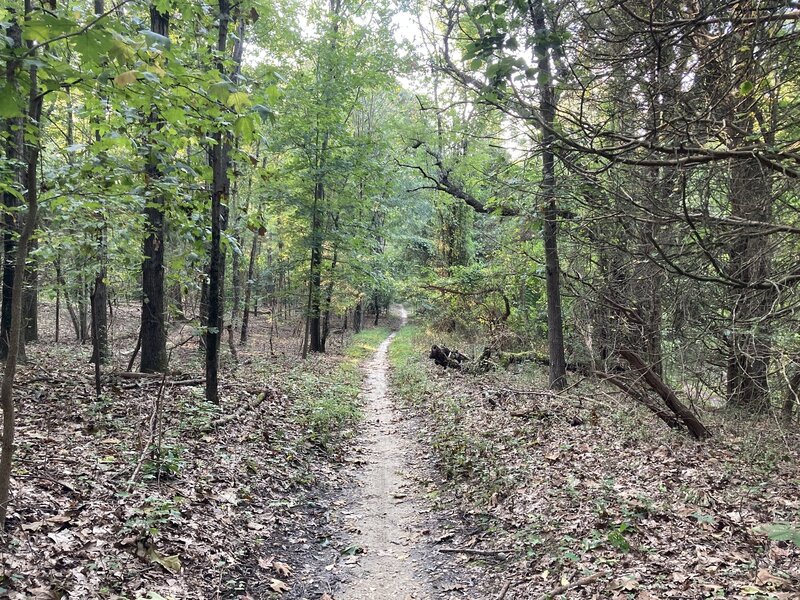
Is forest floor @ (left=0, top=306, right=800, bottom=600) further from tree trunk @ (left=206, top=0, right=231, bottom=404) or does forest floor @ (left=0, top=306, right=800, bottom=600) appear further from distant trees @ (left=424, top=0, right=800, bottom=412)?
distant trees @ (left=424, top=0, right=800, bottom=412)

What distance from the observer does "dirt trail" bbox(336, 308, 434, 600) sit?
15.5ft

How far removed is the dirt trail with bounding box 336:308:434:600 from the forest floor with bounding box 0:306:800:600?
31 mm

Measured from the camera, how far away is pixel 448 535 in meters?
5.71

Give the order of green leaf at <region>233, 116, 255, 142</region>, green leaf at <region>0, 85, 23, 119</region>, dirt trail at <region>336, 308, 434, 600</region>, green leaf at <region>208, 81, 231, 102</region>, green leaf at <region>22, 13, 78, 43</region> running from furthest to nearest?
dirt trail at <region>336, 308, 434, 600</region> < green leaf at <region>233, 116, 255, 142</region> < green leaf at <region>208, 81, 231, 102</region> < green leaf at <region>0, 85, 23, 119</region> < green leaf at <region>22, 13, 78, 43</region>

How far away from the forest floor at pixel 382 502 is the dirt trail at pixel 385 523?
0.10 feet

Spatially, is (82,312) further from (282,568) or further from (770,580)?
A: (770,580)

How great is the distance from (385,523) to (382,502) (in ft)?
2.14

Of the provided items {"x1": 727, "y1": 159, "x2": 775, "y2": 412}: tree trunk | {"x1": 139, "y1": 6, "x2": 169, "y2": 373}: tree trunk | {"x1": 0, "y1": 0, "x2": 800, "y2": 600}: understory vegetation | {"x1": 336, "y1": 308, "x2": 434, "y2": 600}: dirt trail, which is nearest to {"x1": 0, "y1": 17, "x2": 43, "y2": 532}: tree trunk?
{"x1": 0, "y1": 0, "x2": 800, "y2": 600}: understory vegetation

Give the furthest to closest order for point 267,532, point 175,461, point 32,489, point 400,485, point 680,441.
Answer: point 400,485
point 680,441
point 175,461
point 267,532
point 32,489

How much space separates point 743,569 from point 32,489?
6.28 meters

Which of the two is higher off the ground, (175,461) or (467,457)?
(175,461)

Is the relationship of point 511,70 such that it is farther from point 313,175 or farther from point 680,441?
point 313,175

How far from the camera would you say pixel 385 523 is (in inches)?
241

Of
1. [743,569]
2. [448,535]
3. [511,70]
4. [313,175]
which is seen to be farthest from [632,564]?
[313,175]
